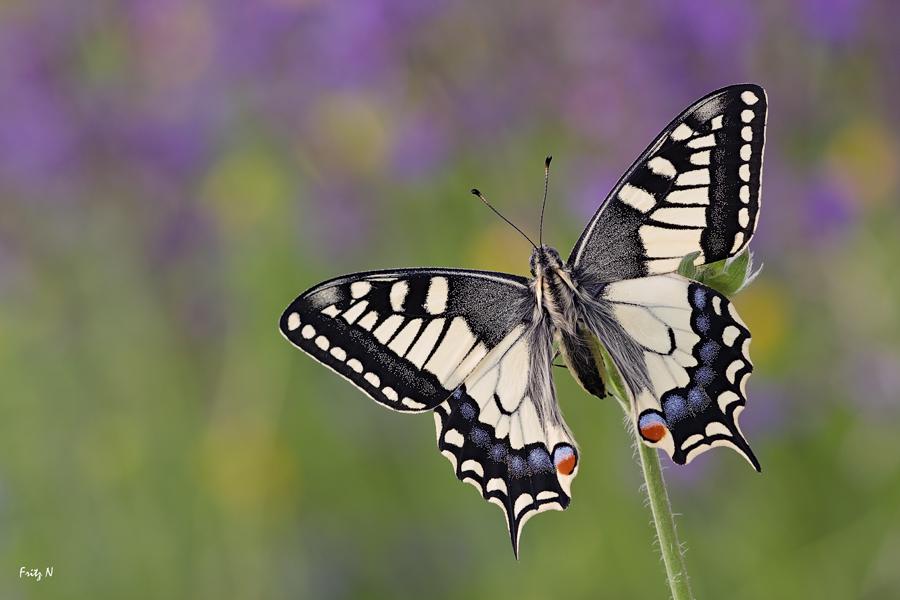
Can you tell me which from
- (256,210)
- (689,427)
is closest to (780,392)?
(689,427)

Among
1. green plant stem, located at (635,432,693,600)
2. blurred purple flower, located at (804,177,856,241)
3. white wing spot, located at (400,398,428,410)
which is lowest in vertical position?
green plant stem, located at (635,432,693,600)

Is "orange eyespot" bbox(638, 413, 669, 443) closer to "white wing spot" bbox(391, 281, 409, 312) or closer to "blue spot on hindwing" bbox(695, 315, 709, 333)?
"blue spot on hindwing" bbox(695, 315, 709, 333)

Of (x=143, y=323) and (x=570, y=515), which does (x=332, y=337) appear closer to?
(x=570, y=515)

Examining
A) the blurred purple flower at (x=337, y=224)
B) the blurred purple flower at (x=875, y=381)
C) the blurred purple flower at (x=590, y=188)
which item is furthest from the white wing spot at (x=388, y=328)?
the blurred purple flower at (x=337, y=224)

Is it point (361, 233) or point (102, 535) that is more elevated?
point (361, 233)

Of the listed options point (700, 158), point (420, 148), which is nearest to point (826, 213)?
point (420, 148)

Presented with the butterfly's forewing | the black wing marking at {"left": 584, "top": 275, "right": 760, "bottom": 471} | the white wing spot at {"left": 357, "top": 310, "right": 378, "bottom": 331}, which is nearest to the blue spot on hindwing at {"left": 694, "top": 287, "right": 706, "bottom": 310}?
the black wing marking at {"left": 584, "top": 275, "right": 760, "bottom": 471}
